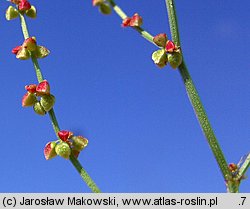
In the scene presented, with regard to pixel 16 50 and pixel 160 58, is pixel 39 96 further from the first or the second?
pixel 160 58

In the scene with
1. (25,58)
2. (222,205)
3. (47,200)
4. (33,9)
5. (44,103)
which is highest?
(33,9)

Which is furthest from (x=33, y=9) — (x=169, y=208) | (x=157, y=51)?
(x=169, y=208)

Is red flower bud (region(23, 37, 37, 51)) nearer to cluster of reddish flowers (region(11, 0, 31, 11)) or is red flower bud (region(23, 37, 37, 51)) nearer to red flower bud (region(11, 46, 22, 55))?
red flower bud (region(11, 46, 22, 55))

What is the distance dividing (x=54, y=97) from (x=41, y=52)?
149 mm

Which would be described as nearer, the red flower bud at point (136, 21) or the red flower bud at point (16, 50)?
the red flower bud at point (136, 21)

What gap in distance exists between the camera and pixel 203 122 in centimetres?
84

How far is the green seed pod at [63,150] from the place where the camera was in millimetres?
964

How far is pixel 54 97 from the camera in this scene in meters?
1.06

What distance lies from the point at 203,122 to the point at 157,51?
Answer: 26 centimetres

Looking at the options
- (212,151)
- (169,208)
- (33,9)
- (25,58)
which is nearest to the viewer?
(212,151)

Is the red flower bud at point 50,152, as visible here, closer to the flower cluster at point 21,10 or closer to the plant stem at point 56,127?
the plant stem at point 56,127

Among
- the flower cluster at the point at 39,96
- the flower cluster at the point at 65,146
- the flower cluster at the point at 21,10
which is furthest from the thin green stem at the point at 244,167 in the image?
the flower cluster at the point at 21,10

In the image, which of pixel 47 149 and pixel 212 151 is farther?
pixel 47 149

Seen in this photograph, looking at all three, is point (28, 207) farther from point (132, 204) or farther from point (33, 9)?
point (33, 9)
